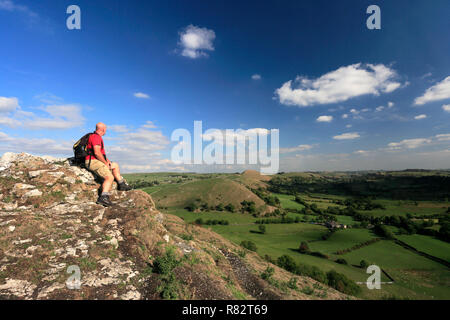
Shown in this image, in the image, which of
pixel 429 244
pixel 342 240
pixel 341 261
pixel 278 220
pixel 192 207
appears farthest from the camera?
pixel 192 207

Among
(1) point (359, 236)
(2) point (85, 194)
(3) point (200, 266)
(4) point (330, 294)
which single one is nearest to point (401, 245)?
(1) point (359, 236)

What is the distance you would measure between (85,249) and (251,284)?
7.78m

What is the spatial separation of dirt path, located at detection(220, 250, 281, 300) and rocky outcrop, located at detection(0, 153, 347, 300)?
5 centimetres

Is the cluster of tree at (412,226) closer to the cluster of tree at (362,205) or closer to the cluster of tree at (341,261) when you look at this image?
the cluster of tree at (362,205)

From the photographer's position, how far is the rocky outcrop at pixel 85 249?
5797 millimetres

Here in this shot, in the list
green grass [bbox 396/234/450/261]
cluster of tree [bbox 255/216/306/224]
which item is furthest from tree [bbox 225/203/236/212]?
green grass [bbox 396/234/450/261]

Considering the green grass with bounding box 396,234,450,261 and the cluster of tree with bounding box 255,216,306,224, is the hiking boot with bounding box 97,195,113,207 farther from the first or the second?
the cluster of tree with bounding box 255,216,306,224

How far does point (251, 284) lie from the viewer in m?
9.43

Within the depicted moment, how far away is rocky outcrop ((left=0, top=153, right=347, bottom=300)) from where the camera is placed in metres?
5.80

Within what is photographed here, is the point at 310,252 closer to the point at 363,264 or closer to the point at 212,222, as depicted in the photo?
the point at 363,264

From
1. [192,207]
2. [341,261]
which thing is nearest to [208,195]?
[192,207]

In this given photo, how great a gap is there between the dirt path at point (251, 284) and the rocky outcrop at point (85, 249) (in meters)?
0.05

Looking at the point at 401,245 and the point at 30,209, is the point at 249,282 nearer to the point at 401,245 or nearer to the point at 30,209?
the point at 30,209
